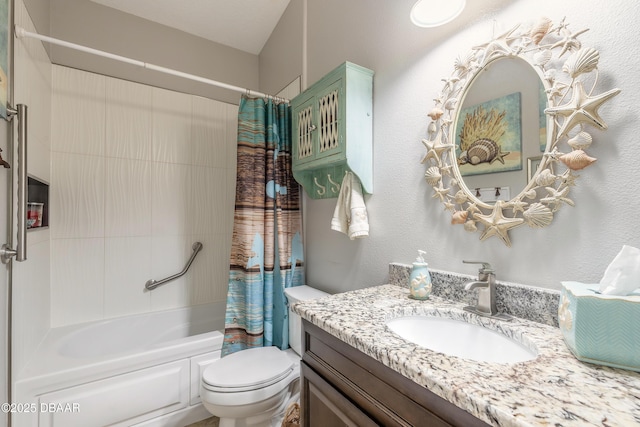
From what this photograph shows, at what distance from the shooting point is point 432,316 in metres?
0.95

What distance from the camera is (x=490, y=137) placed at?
958mm

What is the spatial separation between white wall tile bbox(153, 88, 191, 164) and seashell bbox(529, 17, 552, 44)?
2.36m

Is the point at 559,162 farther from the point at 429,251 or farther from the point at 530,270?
the point at 429,251

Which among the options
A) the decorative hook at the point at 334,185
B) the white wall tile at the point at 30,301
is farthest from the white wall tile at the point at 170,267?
the decorative hook at the point at 334,185

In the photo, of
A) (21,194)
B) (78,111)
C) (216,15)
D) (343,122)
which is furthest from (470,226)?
(78,111)

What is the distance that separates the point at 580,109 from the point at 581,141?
85 mm

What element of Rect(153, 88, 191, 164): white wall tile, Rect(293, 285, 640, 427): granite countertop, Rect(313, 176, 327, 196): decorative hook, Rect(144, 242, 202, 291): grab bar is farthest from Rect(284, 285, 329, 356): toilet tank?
Rect(153, 88, 191, 164): white wall tile

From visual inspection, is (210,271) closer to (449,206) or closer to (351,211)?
(351,211)

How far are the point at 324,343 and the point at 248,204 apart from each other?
1.10m

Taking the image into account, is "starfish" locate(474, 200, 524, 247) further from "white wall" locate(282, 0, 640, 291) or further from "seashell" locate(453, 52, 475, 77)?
"seashell" locate(453, 52, 475, 77)

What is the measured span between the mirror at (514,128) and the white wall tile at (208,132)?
1971 millimetres

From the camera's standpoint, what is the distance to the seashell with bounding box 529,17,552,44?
820 millimetres

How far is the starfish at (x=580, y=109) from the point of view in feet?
2.35

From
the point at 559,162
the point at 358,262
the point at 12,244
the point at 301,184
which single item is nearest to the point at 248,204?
the point at 301,184
